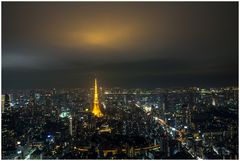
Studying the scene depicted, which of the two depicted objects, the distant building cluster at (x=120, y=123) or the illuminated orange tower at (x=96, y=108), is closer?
the distant building cluster at (x=120, y=123)

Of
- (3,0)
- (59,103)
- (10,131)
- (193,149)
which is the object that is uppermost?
(3,0)

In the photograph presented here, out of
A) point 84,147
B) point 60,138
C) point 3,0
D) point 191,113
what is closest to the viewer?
point 3,0

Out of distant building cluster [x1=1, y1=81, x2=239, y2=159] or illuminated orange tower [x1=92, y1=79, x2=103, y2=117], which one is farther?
illuminated orange tower [x1=92, y1=79, x2=103, y2=117]

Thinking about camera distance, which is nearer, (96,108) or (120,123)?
(120,123)

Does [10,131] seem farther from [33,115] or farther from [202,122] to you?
[202,122]

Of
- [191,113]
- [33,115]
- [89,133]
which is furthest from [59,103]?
[191,113]

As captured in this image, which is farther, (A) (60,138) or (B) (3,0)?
(A) (60,138)

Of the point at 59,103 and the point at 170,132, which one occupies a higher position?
the point at 59,103

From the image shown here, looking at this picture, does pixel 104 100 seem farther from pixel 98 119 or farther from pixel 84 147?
pixel 84 147

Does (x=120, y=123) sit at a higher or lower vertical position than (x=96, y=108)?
lower

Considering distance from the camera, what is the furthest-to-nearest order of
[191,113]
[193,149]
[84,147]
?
[191,113] → [193,149] → [84,147]
